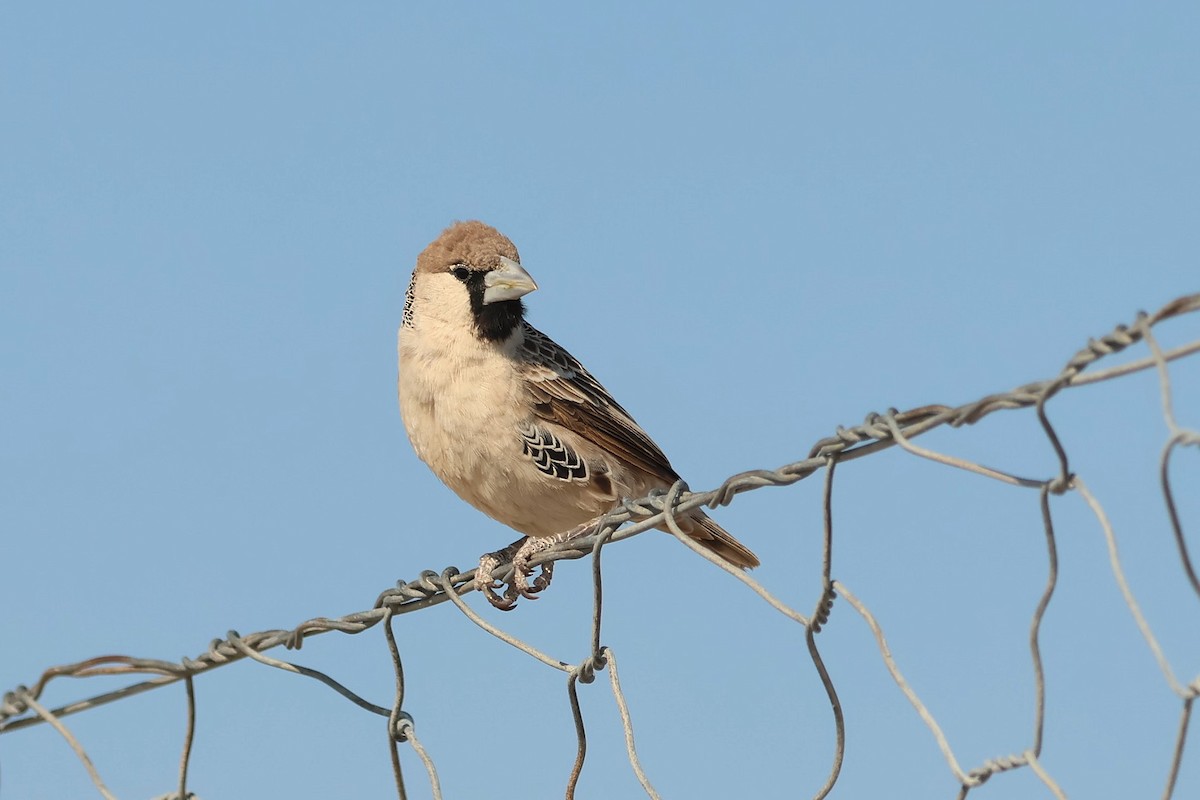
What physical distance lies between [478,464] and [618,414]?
0.91 m

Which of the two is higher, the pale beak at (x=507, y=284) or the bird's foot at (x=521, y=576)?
the pale beak at (x=507, y=284)

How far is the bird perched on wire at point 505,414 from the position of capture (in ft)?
19.3

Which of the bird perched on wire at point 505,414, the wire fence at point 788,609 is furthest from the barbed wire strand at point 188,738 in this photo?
the bird perched on wire at point 505,414

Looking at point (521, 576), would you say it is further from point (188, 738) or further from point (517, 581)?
point (188, 738)

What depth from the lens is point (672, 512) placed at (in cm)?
340

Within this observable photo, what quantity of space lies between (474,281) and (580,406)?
27.5 inches

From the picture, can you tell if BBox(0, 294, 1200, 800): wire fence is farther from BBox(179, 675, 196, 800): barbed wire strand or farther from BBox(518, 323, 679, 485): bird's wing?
BBox(518, 323, 679, 485): bird's wing

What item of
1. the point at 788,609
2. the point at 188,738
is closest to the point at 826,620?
the point at 788,609

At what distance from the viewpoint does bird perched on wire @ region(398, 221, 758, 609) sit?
5.89m

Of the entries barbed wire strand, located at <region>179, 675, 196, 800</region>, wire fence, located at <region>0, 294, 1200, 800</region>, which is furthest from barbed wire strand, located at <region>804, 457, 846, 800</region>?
barbed wire strand, located at <region>179, 675, 196, 800</region>

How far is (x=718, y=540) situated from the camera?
6539 millimetres

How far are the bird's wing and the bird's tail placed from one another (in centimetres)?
25

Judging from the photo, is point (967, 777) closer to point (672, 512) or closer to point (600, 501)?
point (672, 512)

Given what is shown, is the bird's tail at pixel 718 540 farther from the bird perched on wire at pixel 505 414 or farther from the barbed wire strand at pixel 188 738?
the barbed wire strand at pixel 188 738
